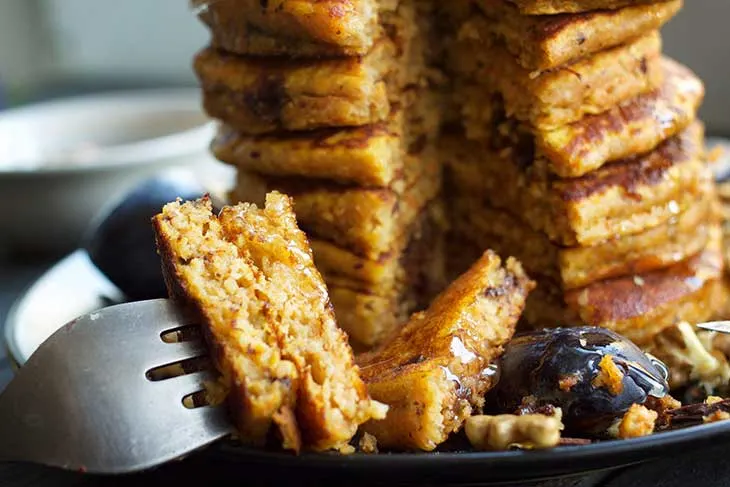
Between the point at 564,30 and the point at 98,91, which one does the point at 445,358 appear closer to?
the point at 564,30

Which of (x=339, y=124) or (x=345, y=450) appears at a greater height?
(x=339, y=124)

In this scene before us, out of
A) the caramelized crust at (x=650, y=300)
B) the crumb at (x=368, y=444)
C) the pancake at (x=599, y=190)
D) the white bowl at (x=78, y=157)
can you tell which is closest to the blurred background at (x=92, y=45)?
the white bowl at (x=78, y=157)

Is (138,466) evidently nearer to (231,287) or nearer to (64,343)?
(64,343)

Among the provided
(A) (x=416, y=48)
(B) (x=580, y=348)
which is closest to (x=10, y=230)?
(A) (x=416, y=48)

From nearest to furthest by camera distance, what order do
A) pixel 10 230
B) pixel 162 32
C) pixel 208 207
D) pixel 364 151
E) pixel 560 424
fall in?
pixel 560 424
pixel 208 207
pixel 364 151
pixel 10 230
pixel 162 32

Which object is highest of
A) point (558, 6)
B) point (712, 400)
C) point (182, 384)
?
point (558, 6)

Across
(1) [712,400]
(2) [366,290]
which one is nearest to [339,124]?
(2) [366,290]

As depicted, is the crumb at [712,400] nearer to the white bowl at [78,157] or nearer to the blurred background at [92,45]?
the white bowl at [78,157]
